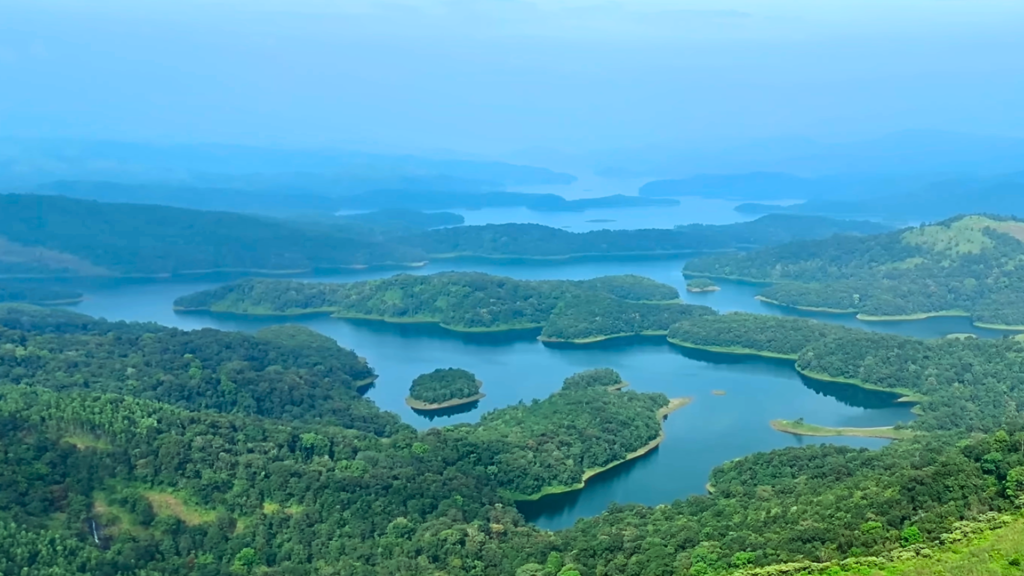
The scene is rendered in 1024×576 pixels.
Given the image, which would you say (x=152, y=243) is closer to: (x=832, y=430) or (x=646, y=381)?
(x=646, y=381)

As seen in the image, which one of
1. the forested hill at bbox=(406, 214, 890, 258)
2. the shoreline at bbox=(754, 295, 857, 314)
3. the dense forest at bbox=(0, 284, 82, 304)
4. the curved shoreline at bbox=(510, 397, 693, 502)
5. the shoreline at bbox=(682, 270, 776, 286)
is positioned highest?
the forested hill at bbox=(406, 214, 890, 258)

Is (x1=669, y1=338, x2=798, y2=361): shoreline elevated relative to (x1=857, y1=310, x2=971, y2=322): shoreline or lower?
lower

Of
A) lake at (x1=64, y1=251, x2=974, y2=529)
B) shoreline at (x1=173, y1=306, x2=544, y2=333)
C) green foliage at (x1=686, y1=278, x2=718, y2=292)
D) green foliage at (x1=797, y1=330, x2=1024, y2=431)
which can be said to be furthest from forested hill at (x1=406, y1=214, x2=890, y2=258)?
green foliage at (x1=797, y1=330, x2=1024, y2=431)

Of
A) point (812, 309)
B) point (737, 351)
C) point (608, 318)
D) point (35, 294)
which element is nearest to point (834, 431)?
point (737, 351)

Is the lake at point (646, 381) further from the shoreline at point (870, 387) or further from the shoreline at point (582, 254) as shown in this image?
the shoreline at point (582, 254)

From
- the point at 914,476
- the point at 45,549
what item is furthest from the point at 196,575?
the point at 914,476

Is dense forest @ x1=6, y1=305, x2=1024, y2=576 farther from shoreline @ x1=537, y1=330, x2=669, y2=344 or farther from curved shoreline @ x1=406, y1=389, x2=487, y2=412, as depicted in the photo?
shoreline @ x1=537, y1=330, x2=669, y2=344

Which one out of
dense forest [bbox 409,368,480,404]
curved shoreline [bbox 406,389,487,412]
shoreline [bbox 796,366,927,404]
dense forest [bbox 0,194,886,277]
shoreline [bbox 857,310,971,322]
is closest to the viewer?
shoreline [bbox 796,366,927,404]

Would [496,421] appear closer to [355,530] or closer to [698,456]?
[698,456]
